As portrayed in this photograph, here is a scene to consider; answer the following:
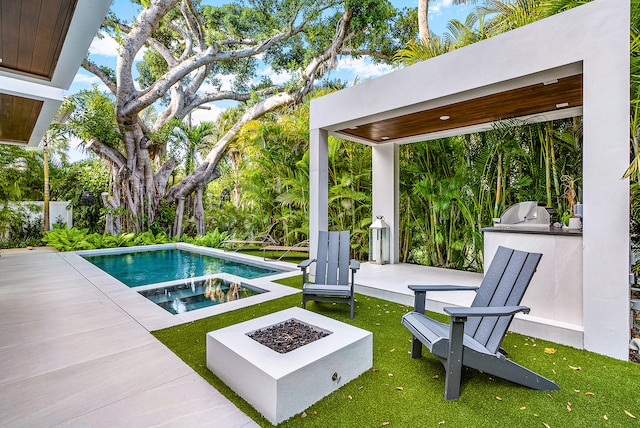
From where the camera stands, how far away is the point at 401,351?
10.8ft

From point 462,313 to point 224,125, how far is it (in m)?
17.6

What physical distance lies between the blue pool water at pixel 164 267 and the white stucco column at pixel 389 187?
2979mm

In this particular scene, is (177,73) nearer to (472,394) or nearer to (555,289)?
(555,289)

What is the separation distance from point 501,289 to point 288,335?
2005 millimetres

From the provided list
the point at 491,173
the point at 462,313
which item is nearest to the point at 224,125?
the point at 491,173

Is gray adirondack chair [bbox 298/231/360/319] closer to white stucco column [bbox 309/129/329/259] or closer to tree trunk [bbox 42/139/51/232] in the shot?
white stucco column [bbox 309/129/329/259]

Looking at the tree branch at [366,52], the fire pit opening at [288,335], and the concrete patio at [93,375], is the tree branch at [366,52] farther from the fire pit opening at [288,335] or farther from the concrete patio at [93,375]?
the fire pit opening at [288,335]

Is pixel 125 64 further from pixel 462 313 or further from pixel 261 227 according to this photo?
pixel 462 313

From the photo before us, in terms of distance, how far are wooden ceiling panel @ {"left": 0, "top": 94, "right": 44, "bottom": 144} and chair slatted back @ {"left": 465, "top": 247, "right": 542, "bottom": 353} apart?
7220 millimetres

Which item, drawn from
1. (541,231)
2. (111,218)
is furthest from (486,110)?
(111,218)

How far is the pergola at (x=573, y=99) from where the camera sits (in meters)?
3.10

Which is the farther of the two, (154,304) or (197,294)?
(197,294)

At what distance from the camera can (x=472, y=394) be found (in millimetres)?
2566

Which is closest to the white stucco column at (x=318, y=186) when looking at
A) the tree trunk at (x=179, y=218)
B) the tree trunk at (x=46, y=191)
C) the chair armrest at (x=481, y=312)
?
the chair armrest at (x=481, y=312)
